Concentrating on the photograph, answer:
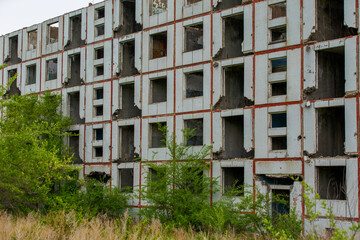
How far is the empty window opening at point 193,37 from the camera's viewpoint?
26.8 metres

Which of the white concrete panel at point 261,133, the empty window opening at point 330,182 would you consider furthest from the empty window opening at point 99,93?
the empty window opening at point 330,182

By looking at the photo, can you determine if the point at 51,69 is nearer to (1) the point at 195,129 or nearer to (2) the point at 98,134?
(2) the point at 98,134

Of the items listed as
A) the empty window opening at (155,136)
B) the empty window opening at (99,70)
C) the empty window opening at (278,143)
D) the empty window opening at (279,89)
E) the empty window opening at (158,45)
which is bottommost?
the empty window opening at (278,143)

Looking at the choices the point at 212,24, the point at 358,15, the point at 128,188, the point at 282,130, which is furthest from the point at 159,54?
the point at 358,15

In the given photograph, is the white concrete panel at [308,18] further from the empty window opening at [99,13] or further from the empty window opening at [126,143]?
the empty window opening at [99,13]

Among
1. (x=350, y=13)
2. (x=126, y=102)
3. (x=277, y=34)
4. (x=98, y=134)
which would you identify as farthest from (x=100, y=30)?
(x=350, y=13)

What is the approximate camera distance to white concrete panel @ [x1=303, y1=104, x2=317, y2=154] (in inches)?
829

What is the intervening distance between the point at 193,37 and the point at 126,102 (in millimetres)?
5389

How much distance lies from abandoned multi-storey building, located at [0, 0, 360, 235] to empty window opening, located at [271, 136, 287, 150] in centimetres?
4

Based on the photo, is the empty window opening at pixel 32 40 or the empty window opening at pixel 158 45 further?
the empty window opening at pixel 32 40

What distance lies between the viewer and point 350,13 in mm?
20469

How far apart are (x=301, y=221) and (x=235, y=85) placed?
7.53m

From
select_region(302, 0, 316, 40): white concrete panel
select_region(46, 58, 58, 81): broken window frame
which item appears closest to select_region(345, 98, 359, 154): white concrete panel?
select_region(302, 0, 316, 40): white concrete panel

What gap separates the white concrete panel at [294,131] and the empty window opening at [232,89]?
303cm
